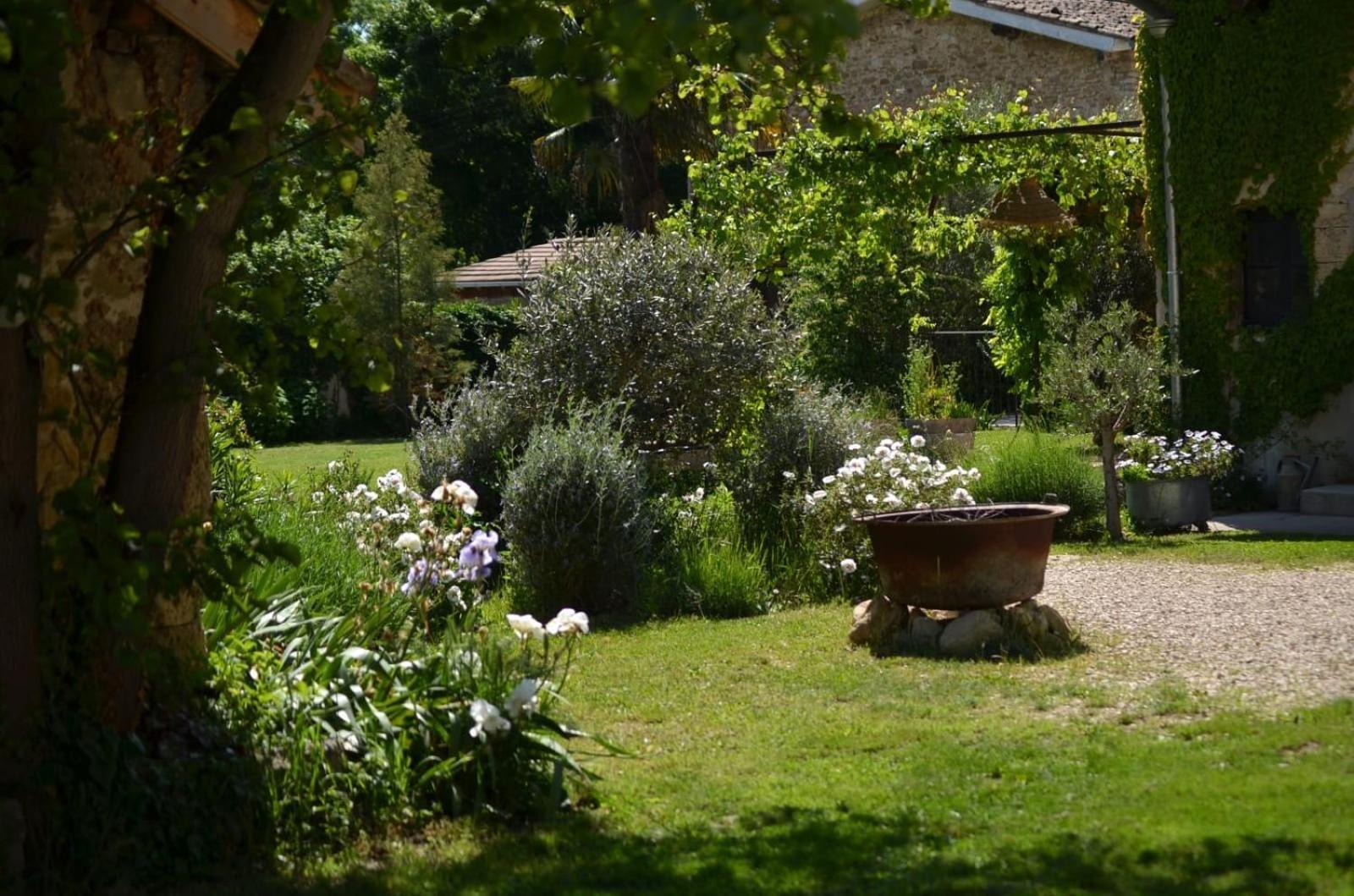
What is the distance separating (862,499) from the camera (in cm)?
1007

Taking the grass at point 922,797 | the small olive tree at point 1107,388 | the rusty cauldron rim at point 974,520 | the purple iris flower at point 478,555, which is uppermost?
the small olive tree at point 1107,388

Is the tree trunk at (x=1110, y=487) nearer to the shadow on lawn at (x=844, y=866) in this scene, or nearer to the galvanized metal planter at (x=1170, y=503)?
the galvanized metal planter at (x=1170, y=503)

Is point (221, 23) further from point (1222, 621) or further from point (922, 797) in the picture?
point (1222, 621)

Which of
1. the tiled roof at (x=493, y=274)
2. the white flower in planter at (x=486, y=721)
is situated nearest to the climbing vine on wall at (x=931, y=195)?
the white flower in planter at (x=486, y=721)

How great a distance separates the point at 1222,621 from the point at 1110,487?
142 inches

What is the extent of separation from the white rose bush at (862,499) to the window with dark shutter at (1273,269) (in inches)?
217

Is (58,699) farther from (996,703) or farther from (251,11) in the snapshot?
(996,703)

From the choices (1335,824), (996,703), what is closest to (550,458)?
(996,703)

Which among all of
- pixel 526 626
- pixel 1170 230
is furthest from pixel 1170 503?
pixel 526 626

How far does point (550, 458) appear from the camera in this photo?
967 centimetres

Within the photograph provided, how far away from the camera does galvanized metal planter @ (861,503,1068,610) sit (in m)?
7.62

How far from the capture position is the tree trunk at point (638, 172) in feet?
82.6

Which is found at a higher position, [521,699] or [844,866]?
[521,699]

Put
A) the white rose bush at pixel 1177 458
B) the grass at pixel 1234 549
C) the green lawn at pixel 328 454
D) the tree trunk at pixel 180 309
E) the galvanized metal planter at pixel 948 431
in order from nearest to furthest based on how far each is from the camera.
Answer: the tree trunk at pixel 180 309 < the grass at pixel 1234 549 < the white rose bush at pixel 1177 458 < the galvanized metal planter at pixel 948 431 < the green lawn at pixel 328 454
